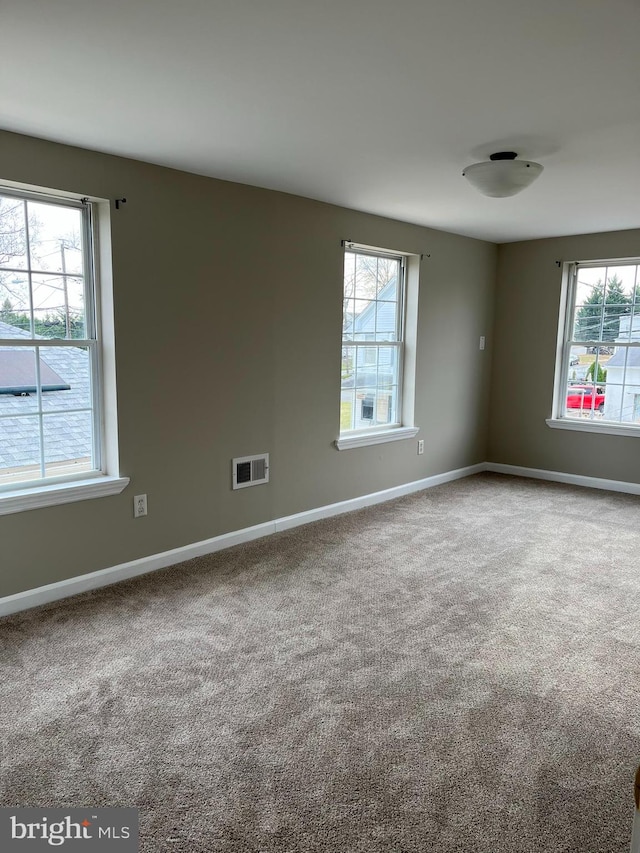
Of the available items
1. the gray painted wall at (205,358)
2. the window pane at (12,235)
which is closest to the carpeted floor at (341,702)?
the gray painted wall at (205,358)

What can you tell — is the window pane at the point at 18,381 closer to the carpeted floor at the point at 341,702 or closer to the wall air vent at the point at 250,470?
the carpeted floor at the point at 341,702

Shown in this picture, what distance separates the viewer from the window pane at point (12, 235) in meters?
2.97

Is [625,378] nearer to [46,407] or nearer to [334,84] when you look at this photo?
[334,84]

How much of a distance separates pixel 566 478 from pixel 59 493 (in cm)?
472

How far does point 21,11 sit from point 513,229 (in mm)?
4423

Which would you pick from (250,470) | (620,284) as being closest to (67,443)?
(250,470)

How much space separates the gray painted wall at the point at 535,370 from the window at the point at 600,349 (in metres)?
0.12

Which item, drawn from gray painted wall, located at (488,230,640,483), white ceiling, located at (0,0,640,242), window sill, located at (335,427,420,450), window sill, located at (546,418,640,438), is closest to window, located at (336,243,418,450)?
window sill, located at (335,427,420,450)

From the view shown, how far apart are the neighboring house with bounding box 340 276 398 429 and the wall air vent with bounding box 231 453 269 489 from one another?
0.99 m

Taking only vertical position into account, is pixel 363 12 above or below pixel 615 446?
above

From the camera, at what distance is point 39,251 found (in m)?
3.09

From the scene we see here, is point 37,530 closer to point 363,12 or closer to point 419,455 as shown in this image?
point 363,12

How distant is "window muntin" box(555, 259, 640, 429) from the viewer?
5555 millimetres

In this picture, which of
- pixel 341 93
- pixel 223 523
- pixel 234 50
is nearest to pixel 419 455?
pixel 223 523
